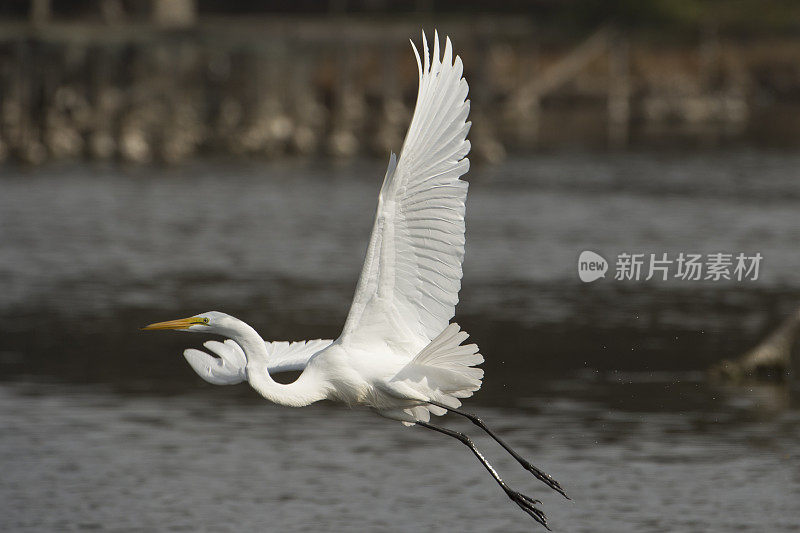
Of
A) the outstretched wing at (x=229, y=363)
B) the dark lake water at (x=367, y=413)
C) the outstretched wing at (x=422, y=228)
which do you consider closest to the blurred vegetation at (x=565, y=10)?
the dark lake water at (x=367, y=413)

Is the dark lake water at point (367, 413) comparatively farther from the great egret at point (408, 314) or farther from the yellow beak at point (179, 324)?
the yellow beak at point (179, 324)

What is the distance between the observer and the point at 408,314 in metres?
10.9

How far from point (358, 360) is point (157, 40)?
52457 mm

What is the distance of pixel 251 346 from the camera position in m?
10.7

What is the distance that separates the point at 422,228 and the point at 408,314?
0.63m

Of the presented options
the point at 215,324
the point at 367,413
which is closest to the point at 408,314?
the point at 215,324

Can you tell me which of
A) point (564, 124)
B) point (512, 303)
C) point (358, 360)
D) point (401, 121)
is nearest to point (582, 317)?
point (512, 303)

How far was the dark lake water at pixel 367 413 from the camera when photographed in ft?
51.2

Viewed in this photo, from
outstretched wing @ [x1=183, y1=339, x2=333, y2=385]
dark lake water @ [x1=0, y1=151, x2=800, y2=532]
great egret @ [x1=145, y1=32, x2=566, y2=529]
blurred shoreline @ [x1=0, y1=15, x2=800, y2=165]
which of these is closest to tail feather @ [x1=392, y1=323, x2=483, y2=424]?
great egret @ [x1=145, y1=32, x2=566, y2=529]

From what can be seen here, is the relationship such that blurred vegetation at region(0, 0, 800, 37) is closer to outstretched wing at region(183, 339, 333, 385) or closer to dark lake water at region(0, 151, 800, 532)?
dark lake water at region(0, 151, 800, 532)

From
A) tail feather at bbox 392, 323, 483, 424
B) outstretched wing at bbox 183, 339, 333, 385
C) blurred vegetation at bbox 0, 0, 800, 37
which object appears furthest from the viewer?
blurred vegetation at bbox 0, 0, 800, 37

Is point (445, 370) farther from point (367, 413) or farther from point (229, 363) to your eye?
point (367, 413)

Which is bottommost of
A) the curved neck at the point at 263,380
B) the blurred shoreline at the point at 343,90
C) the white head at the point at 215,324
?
the curved neck at the point at 263,380

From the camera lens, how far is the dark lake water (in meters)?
15.6
